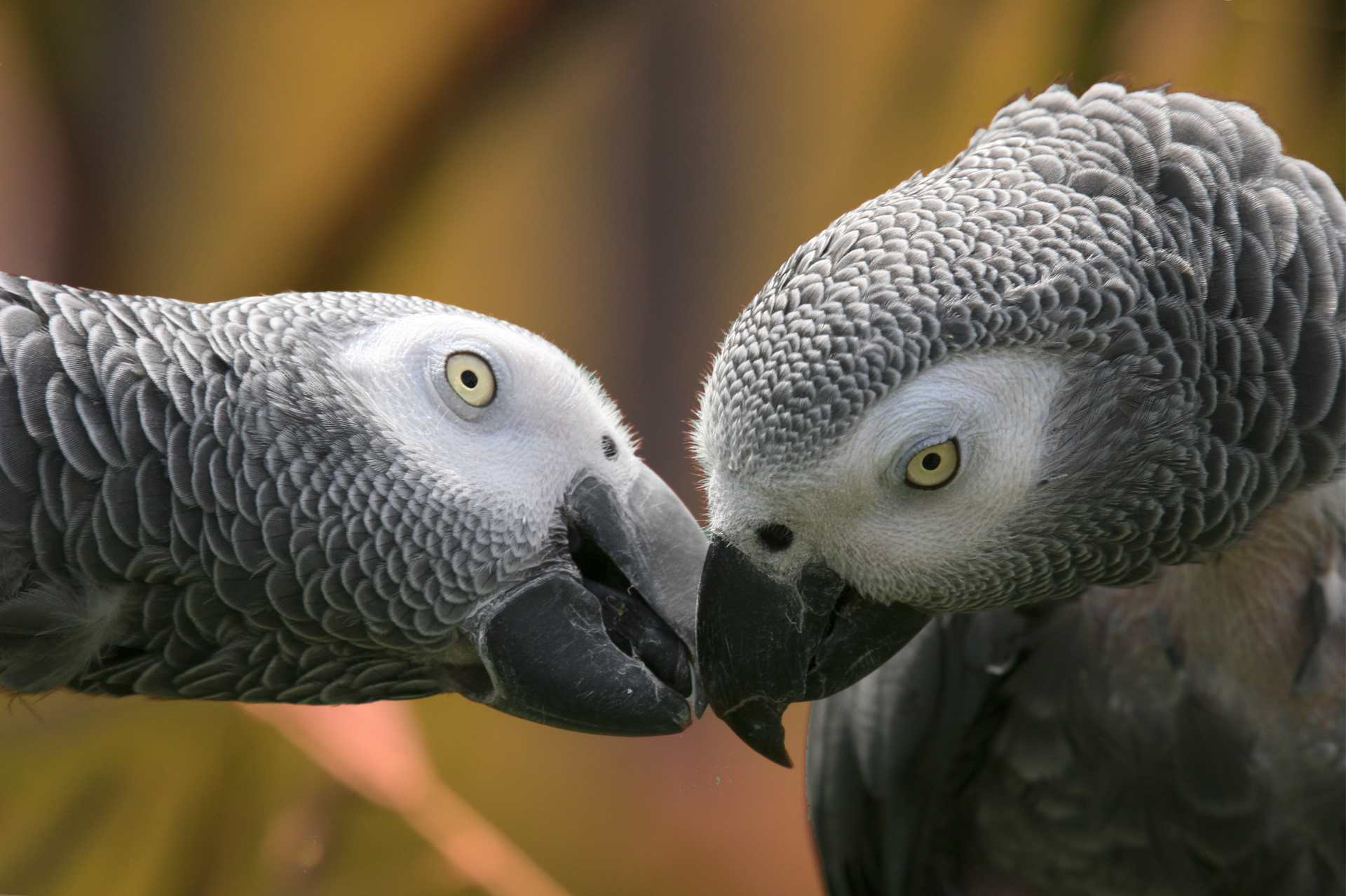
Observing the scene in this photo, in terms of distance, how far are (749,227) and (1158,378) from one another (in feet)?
2.16

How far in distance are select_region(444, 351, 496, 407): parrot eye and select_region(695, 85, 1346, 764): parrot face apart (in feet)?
0.67

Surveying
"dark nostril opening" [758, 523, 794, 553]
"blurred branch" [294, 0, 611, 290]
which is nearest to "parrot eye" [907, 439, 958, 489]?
"dark nostril opening" [758, 523, 794, 553]

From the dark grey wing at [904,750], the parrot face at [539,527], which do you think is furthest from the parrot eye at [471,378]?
the dark grey wing at [904,750]

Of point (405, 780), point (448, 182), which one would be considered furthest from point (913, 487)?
point (405, 780)

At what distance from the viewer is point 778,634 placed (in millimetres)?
986

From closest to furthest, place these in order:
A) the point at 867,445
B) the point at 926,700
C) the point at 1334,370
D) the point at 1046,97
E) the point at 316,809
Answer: the point at 867,445
the point at 1334,370
the point at 1046,97
the point at 926,700
the point at 316,809

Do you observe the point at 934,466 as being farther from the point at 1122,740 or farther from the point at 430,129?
the point at 430,129

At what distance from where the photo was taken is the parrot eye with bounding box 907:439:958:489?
879 mm

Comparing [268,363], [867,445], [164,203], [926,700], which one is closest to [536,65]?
[164,203]

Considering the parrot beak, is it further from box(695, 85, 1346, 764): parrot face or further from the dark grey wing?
the dark grey wing

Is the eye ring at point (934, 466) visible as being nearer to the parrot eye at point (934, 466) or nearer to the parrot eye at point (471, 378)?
the parrot eye at point (934, 466)

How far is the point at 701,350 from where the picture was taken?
1.51m

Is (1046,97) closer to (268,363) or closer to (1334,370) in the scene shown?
(1334,370)

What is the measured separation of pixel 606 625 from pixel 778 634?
164 mm
